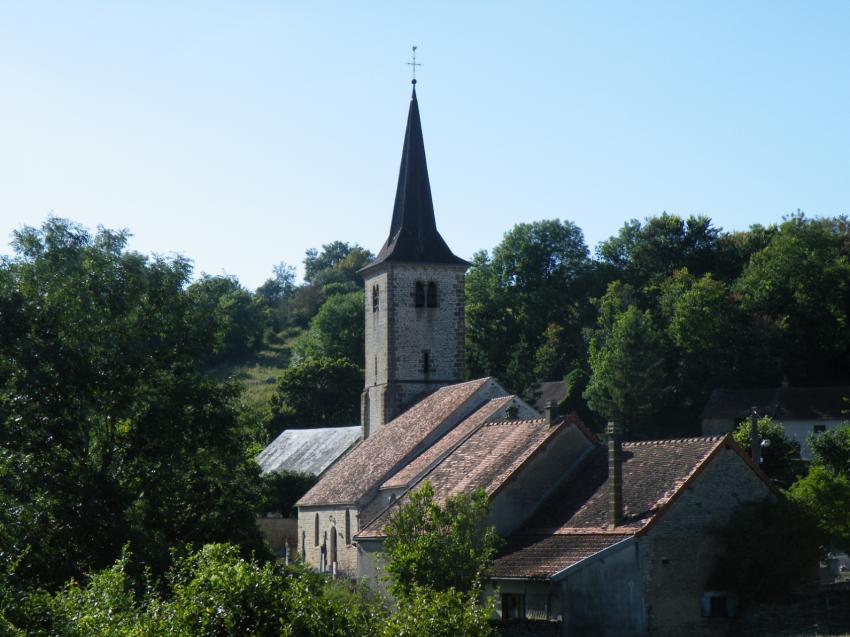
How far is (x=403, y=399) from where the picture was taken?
53.6 m

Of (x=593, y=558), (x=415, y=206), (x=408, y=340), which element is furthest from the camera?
(x=415, y=206)

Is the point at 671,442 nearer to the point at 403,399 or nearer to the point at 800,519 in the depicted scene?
the point at 800,519

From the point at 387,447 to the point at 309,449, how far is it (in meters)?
17.3

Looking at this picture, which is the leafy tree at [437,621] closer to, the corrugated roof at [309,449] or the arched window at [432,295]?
the arched window at [432,295]

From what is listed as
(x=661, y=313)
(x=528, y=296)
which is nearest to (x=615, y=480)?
(x=661, y=313)

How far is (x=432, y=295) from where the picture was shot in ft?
181

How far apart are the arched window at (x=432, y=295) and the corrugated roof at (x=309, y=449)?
8640mm

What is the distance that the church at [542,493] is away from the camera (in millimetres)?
30781

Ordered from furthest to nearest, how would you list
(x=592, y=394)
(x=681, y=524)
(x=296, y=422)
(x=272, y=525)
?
1. (x=296, y=422)
2. (x=592, y=394)
3. (x=272, y=525)
4. (x=681, y=524)

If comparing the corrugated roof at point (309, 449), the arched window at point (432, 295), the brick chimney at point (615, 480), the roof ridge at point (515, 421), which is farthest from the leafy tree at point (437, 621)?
the corrugated roof at point (309, 449)

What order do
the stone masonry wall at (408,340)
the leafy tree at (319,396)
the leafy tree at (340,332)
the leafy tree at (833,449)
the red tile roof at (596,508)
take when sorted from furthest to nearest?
the leafy tree at (340,332)
the leafy tree at (319,396)
the stone masonry wall at (408,340)
the leafy tree at (833,449)
the red tile roof at (596,508)

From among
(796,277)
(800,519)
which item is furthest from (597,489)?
(796,277)

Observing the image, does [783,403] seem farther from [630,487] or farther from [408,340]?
[630,487]

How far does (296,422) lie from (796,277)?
3199cm
